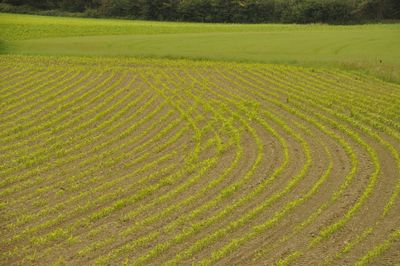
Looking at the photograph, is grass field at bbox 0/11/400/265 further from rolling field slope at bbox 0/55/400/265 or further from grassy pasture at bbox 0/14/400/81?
grassy pasture at bbox 0/14/400/81

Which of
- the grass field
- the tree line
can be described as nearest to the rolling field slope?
the grass field

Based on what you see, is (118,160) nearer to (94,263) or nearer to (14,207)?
(14,207)

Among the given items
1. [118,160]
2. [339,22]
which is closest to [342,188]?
[118,160]

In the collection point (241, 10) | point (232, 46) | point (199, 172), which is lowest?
point (199, 172)

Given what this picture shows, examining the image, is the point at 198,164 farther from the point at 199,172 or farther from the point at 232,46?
the point at 232,46

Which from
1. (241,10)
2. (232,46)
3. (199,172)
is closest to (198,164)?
(199,172)

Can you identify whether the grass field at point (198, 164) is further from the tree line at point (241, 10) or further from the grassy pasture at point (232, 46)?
the tree line at point (241, 10)
